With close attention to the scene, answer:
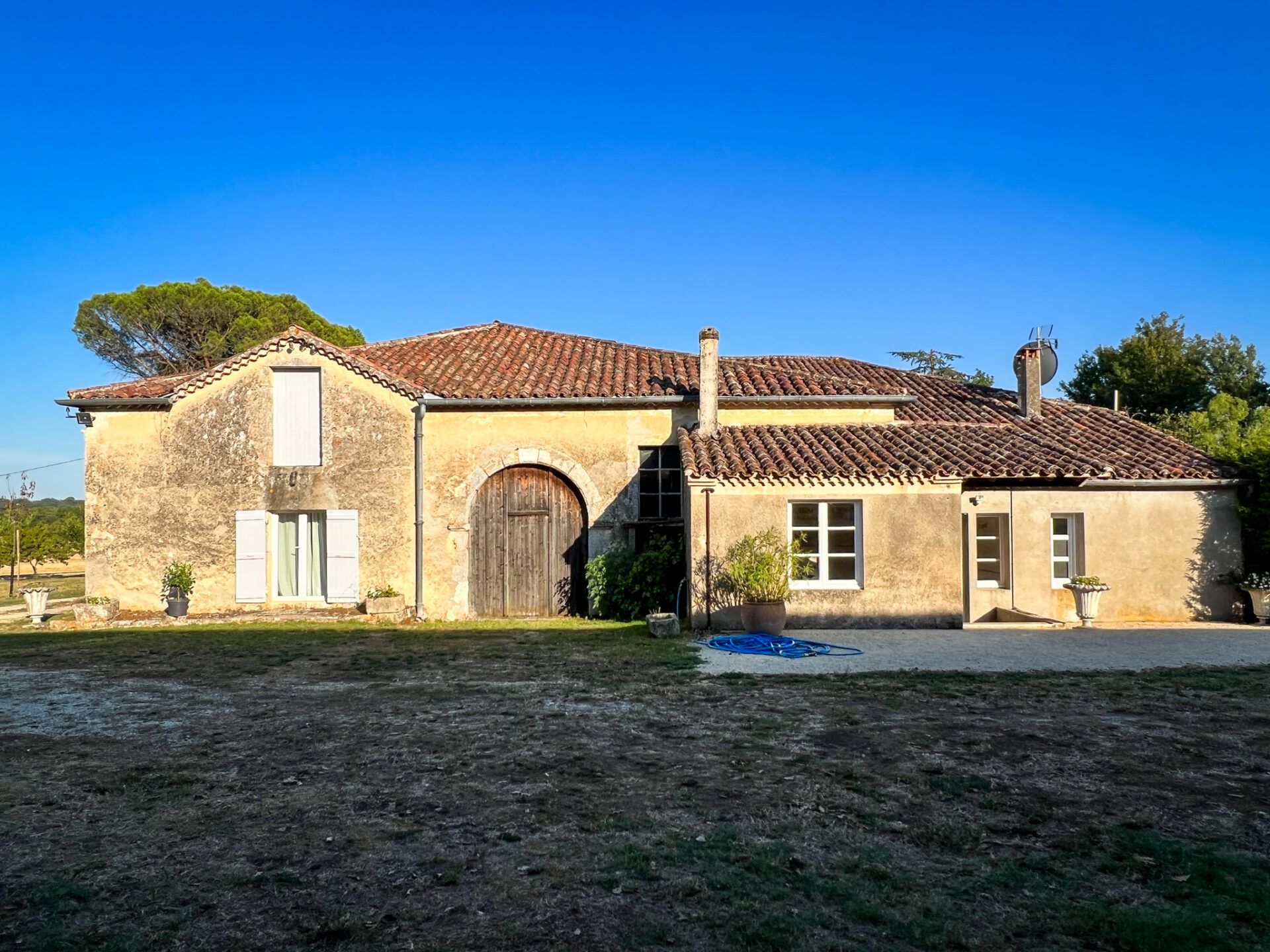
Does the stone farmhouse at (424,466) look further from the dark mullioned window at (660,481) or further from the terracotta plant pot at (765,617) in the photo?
the terracotta plant pot at (765,617)

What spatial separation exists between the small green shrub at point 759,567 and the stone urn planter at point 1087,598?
5.11m

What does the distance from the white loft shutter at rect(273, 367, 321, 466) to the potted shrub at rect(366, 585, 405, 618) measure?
2724 millimetres

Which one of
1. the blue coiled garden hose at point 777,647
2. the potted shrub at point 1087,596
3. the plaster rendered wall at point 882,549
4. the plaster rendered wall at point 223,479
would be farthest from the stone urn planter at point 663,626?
the potted shrub at point 1087,596

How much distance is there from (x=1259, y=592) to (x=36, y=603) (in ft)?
69.1

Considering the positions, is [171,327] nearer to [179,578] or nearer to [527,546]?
[179,578]

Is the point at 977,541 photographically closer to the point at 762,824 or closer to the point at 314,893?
the point at 762,824

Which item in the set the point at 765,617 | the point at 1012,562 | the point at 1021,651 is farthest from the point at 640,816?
the point at 1012,562

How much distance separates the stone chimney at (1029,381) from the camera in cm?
1717

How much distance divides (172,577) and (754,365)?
12397mm

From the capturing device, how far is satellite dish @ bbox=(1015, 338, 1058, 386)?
17312 millimetres

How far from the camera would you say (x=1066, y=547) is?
14.6 m

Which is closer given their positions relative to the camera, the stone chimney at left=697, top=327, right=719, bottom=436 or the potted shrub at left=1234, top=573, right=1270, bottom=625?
the potted shrub at left=1234, top=573, right=1270, bottom=625

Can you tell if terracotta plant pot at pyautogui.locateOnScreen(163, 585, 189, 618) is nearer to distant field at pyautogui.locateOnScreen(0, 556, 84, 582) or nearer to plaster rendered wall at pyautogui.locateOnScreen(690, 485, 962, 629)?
plaster rendered wall at pyautogui.locateOnScreen(690, 485, 962, 629)

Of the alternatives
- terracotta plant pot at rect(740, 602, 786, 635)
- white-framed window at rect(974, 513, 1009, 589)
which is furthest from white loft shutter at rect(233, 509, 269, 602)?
white-framed window at rect(974, 513, 1009, 589)
